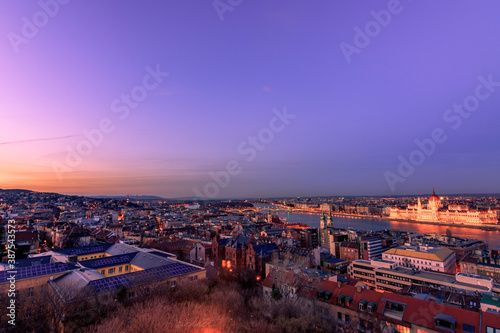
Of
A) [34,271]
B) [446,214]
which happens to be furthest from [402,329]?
[446,214]

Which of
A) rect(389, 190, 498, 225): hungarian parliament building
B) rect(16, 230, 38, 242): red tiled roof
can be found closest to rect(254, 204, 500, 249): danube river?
rect(389, 190, 498, 225): hungarian parliament building

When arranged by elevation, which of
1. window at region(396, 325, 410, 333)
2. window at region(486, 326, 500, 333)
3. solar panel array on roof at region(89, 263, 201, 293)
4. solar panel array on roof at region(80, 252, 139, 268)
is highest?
solar panel array on roof at region(89, 263, 201, 293)

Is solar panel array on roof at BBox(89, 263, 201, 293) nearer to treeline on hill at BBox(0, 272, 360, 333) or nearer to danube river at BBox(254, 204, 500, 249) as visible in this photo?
treeline on hill at BBox(0, 272, 360, 333)

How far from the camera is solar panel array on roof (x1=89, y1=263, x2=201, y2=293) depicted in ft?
25.3

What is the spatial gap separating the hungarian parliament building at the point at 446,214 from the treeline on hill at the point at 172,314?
188 ft

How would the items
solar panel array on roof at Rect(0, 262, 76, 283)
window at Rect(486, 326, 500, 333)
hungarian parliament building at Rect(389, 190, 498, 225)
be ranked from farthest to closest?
1. hungarian parliament building at Rect(389, 190, 498, 225)
2. solar panel array on roof at Rect(0, 262, 76, 283)
3. window at Rect(486, 326, 500, 333)

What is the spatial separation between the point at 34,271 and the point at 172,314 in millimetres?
5741

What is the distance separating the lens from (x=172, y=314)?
18.3ft

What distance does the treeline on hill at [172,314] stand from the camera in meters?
5.12

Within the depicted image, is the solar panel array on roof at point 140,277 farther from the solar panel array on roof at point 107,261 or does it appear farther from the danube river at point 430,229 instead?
the danube river at point 430,229

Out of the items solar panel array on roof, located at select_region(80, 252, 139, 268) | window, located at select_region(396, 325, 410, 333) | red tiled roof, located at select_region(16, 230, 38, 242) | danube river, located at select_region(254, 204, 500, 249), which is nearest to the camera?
window, located at select_region(396, 325, 410, 333)

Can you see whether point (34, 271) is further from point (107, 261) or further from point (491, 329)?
point (491, 329)

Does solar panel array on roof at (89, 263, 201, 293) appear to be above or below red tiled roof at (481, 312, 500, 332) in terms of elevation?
above

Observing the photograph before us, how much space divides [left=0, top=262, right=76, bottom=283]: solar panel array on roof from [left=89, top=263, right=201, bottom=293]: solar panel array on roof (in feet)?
6.88
